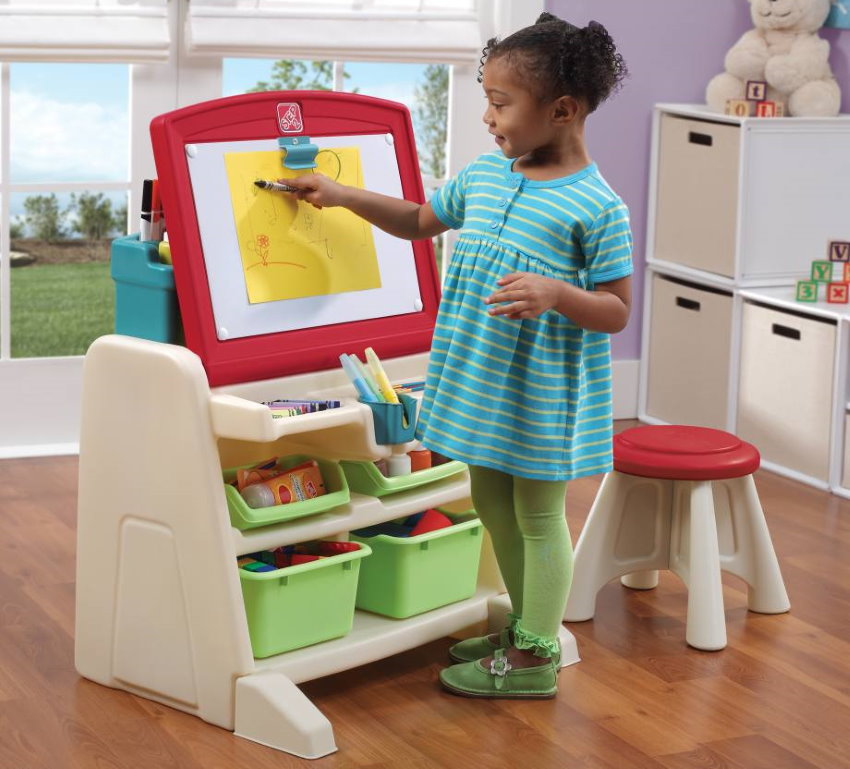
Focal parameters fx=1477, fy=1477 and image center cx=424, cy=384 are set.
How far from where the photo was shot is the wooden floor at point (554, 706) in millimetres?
1818

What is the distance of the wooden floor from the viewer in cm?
182

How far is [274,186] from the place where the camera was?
193 centimetres

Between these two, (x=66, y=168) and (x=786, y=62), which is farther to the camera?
(x=66, y=168)

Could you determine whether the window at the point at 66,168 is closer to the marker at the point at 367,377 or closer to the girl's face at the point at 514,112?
the marker at the point at 367,377

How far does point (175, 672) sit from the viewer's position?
191 cm

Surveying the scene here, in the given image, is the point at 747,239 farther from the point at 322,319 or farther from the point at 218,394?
the point at 218,394

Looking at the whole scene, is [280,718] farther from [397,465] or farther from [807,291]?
[807,291]

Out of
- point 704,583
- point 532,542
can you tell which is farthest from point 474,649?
point 704,583

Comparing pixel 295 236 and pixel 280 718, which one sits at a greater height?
pixel 295 236

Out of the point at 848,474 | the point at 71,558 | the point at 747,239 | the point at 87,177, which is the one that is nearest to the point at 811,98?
the point at 747,239

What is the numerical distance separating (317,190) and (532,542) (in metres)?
0.55

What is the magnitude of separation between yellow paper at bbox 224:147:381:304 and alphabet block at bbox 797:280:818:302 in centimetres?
138

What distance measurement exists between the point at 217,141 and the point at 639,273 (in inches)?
74.8

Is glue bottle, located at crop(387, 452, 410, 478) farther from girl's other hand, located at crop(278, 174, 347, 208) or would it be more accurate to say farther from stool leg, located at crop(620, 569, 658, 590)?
stool leg, located at crop(620, 569, 658, 590)
